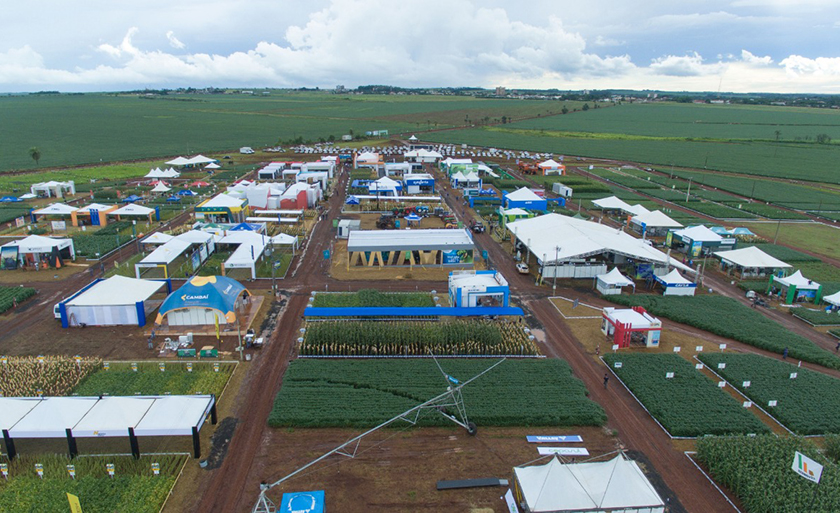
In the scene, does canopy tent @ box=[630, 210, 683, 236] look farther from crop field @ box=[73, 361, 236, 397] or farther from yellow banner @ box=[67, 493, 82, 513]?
yellow banner @ box=[67, 493, 82, 513]

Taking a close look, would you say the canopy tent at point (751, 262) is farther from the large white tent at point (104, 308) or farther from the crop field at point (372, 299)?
the large white tent at point (104, 308)

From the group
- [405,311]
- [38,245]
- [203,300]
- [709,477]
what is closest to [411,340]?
[405,311]

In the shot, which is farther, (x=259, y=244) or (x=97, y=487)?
(x=259, y=244)

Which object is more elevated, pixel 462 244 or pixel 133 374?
pixel 462 244

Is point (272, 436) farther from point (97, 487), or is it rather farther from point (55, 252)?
point (55, 252)

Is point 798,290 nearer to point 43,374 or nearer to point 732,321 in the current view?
point 732,321

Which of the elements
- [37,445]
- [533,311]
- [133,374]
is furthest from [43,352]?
[533,311]
